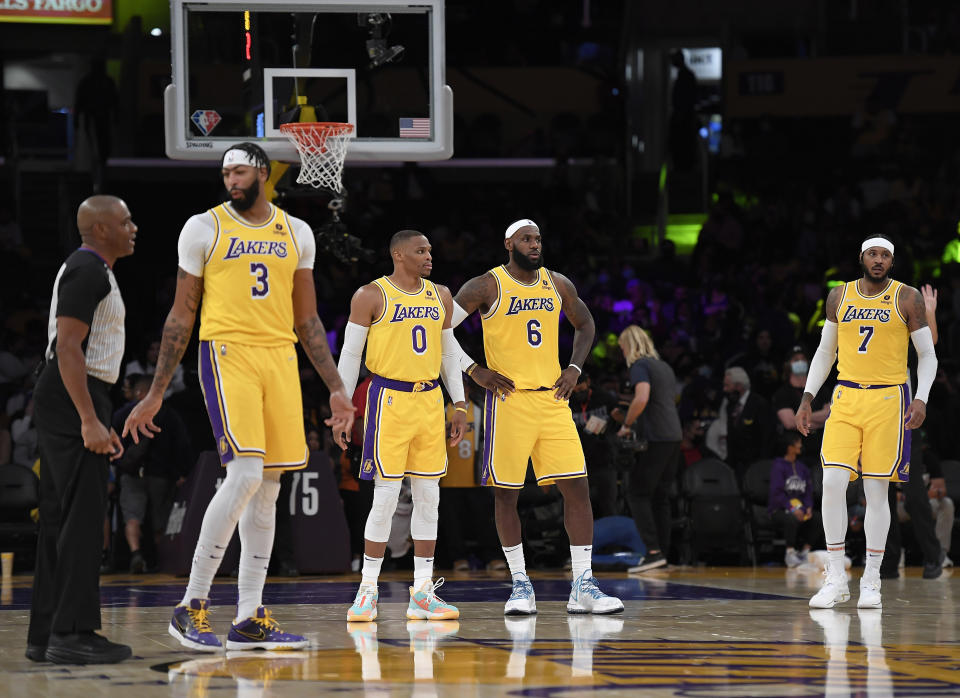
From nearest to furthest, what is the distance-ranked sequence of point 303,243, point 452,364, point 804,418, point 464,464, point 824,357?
point 303,243
point 452,364
point 804,418
point 824,357
point 464,464

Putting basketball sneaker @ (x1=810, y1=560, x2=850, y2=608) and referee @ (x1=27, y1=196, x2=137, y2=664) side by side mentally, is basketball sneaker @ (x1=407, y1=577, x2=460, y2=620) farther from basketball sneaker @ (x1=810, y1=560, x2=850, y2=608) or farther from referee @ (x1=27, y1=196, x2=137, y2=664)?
basketball sneaker @ (x1=810, y1=560, x2=850, y2=608)

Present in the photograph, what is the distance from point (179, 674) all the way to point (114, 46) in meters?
19.3

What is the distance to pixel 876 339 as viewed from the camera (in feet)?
32.0

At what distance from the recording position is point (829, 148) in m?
24.4

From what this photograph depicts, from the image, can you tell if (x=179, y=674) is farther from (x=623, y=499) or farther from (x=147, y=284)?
(x=147, y=284)

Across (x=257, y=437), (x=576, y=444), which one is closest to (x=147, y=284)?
(x=576, y=444)

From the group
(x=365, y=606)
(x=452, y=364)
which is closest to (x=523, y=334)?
(x=452, y=364)

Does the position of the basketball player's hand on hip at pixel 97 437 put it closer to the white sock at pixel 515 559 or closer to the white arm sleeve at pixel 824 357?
the white sock at pixel 515 559

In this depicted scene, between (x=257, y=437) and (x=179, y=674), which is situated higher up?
(x=257, y=437)

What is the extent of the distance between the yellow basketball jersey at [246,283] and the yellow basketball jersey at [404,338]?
1703 millimetres

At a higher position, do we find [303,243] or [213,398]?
[303,243]

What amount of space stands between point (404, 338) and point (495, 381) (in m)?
0.75

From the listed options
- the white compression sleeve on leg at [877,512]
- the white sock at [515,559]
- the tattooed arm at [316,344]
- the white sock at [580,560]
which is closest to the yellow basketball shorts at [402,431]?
the white sock at [515,559]

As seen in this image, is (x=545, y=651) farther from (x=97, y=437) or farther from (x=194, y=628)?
(x=97, y=437)
